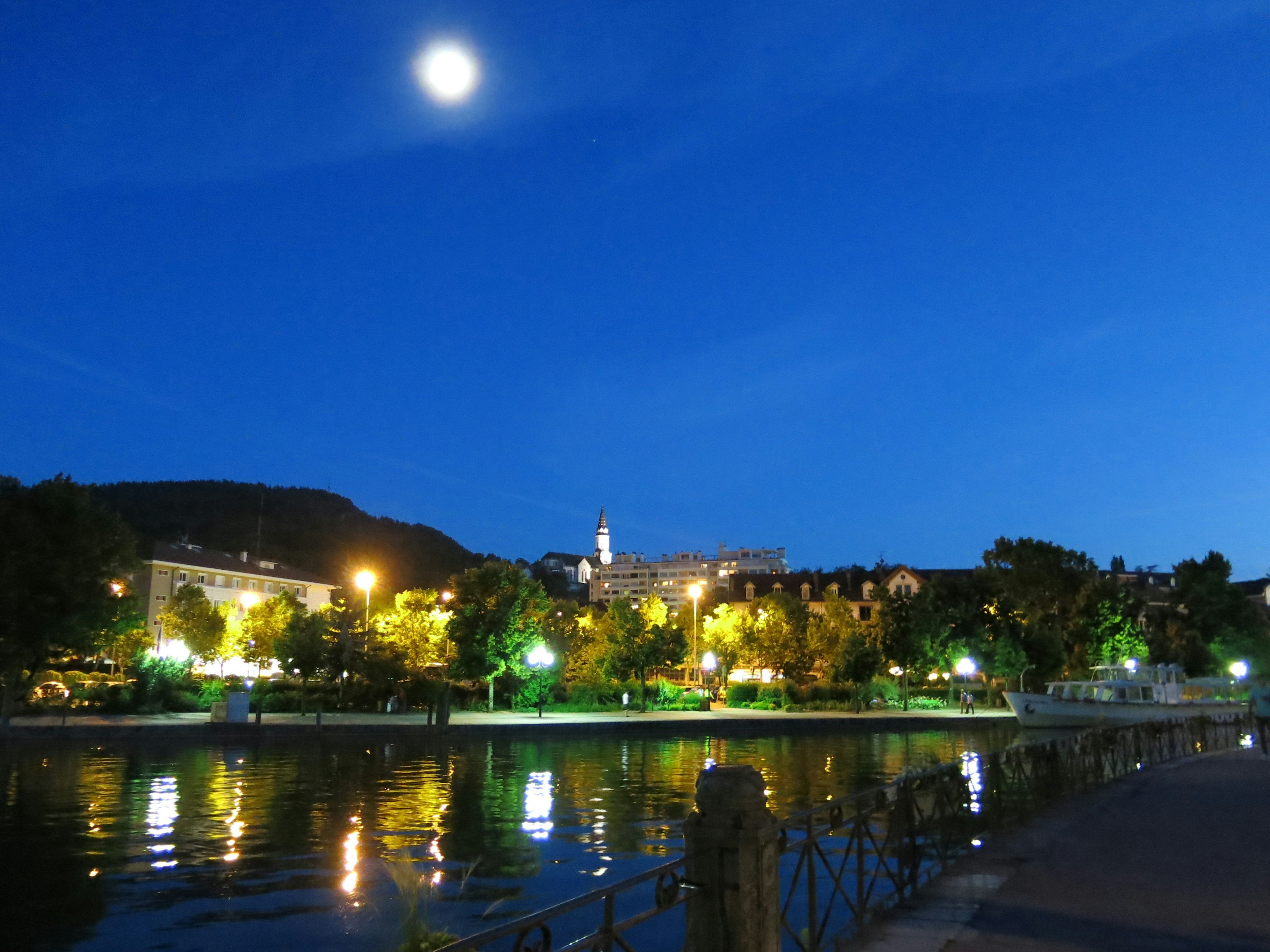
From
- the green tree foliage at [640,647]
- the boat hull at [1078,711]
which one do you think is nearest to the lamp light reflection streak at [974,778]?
the green tree foliage at [640,647]

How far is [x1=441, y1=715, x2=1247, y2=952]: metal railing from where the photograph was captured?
15.5 feet

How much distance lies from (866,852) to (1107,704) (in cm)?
4200

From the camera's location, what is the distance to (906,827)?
873 centimetres

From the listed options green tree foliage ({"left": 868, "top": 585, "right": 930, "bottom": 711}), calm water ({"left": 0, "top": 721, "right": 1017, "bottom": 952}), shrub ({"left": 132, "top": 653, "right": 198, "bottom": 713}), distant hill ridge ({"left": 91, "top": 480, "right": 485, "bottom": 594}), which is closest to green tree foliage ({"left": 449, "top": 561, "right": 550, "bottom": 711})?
shrub ({"left": 132, "top": 653, "right": 198, "bottom": 713})

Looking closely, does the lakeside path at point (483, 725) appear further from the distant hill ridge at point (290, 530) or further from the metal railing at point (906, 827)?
the distant hill ridge at point (290, 530)

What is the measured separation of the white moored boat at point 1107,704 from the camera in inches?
1742

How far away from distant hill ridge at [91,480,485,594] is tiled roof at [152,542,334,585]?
62.8ft

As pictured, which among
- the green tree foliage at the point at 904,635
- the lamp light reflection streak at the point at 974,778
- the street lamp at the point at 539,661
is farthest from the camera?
the green tree foliage at the point at 904,635

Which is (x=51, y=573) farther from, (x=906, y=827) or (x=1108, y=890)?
(x=1108, y=890)

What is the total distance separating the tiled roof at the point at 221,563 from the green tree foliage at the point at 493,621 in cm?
5452

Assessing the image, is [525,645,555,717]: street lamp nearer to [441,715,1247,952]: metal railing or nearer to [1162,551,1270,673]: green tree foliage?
[441,715,1247,952]: metal railing

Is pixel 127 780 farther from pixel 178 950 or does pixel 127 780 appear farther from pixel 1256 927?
pixel 1256 927

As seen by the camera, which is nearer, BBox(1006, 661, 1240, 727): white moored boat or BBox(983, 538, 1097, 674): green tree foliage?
BBox(1006, 661, 1240, 727): white moored boat

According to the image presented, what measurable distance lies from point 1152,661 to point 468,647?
170 ft
